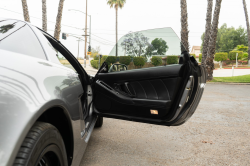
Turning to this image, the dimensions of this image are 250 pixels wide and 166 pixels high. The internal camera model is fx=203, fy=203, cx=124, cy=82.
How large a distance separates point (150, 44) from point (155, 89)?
0.62m

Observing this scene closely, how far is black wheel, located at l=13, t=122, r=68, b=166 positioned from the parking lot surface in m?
1.20

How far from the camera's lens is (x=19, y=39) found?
5.20ft


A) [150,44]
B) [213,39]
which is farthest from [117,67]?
[213,39]

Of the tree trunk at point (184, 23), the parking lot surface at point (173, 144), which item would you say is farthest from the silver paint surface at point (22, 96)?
the tree trunk at point (184, 23)

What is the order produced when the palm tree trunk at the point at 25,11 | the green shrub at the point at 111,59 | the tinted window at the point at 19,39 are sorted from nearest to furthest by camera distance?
the tinted window at the point at 19,39
the green shrub at the point at 111,59
the palm tree trunk at the point at 25,11

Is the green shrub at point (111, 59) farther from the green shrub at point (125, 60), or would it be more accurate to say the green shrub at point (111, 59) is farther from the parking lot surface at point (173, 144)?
the parking lot surface at point (173, 144)

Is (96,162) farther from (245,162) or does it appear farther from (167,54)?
(245,162)

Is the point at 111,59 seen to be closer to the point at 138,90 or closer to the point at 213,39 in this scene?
the point at 138,90

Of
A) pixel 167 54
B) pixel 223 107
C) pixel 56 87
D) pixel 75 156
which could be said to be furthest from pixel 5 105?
pixel 223 107

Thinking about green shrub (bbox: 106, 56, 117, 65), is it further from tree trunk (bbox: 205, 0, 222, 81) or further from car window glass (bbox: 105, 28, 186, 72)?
tree trunk (bbox: 205, 0, 222, 81)

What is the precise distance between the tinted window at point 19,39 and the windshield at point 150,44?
4.06 ft

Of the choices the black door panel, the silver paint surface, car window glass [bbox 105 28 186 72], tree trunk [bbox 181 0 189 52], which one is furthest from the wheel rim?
tree trunk [bbox 181 0 189 52]

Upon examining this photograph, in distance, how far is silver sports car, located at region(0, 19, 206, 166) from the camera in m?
0.99

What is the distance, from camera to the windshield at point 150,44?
2.42 metres
